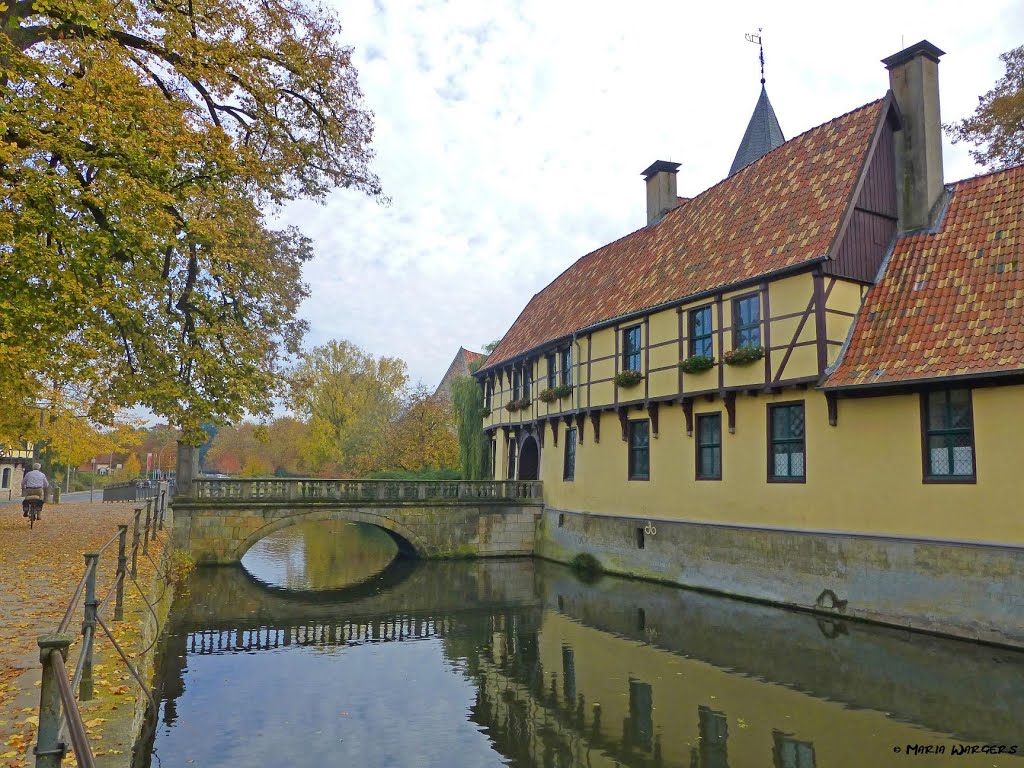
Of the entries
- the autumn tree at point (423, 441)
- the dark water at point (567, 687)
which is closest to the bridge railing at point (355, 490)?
the dark water at point (567, 687)

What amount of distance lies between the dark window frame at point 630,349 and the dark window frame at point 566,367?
3323 mm

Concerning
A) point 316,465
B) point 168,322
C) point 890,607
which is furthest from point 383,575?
point 316,465

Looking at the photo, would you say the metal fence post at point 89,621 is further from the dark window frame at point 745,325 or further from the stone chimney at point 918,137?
the stone chimney at point 918,137

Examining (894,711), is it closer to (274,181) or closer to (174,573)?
(274,181)

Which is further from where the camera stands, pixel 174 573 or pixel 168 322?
pixel 174 573

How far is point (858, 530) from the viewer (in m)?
14.3

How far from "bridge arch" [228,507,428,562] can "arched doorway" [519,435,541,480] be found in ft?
18.3

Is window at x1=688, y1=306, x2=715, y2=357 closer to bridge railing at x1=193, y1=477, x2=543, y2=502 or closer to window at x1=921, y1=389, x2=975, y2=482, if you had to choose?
window at x1=921, y1=389, x2=975, y2=482

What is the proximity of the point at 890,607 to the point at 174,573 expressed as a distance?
1510 centimetres

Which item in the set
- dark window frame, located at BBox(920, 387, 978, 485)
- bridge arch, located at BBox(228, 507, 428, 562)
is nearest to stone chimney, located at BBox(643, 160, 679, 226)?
bridge arch, located at BBox(228, 507, 428, 562)

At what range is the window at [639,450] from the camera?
20359mm

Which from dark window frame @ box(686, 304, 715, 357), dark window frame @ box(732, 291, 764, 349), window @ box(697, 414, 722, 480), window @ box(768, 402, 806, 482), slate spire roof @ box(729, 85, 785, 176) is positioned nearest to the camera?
window @ box(768, 402, 806, 482)

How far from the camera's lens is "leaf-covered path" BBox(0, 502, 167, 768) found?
5395mm

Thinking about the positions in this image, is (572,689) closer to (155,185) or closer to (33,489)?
(155,185)
